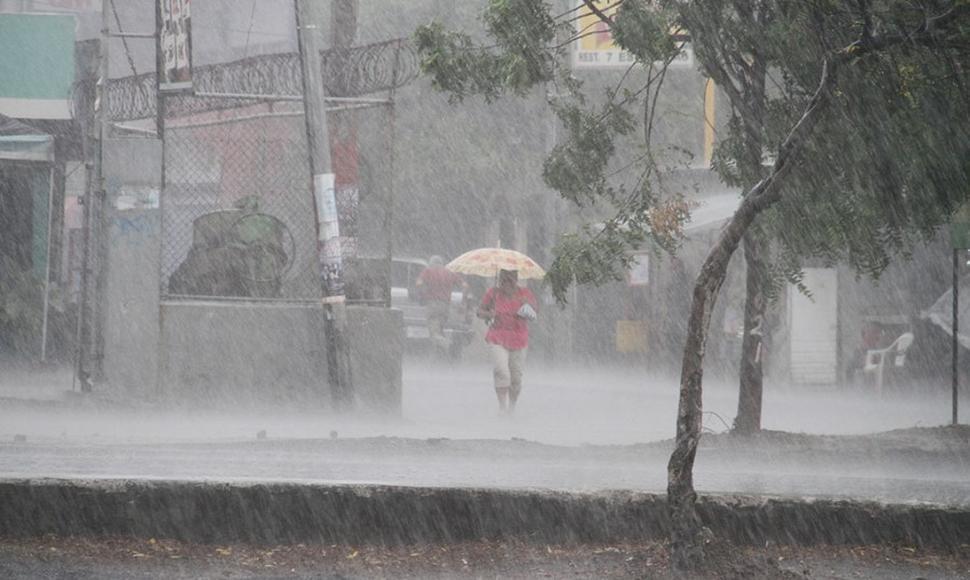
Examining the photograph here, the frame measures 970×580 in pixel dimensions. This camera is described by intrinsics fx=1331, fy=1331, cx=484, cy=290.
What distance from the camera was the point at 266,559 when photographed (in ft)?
18.7

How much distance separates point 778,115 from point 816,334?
12.7 m

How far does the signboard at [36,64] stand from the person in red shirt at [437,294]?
8018 millimetres

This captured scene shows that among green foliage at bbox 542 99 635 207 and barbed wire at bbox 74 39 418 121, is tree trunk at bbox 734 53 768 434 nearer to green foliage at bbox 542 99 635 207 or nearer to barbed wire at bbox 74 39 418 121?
green foliage at bbox 542 99 635 207

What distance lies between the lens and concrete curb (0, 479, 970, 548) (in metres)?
5.86

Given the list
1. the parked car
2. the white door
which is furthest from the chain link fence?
the white door

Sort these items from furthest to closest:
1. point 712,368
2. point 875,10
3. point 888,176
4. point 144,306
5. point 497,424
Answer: point 712,368 → point 497,424 → point 144,306 → point 888,176 → point 875,10

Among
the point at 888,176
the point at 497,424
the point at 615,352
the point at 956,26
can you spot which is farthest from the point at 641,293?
the point at 956,26

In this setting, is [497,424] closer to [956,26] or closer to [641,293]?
[956,26]

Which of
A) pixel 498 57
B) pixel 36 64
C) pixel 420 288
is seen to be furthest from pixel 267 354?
pixel 420 288

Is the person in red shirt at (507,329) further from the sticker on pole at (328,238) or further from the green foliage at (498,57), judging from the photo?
the green foliage at (498,57)

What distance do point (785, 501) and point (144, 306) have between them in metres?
8.99

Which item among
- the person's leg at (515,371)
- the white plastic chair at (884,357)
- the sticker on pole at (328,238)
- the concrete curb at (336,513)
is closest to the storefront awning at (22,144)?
→ the sticker on pole at (328,238)

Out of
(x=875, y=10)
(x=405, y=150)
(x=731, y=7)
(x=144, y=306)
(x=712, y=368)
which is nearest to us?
(x=875, y=10)

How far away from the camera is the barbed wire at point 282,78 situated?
1391 cm
